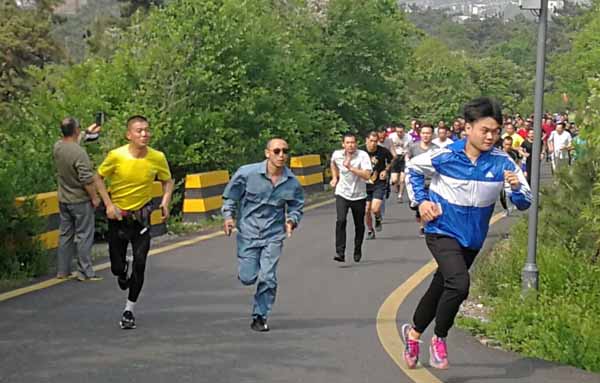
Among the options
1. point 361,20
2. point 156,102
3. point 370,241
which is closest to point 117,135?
point 156,102

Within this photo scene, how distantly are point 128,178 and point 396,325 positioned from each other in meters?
2.76

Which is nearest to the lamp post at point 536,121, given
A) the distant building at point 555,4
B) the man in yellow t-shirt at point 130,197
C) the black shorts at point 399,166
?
the distant building at point 555,4

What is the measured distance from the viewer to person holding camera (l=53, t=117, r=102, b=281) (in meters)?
12.6

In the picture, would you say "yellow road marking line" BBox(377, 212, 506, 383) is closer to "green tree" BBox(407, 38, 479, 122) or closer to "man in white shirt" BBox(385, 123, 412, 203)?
"man in white shirt" BBox(385, 123, 412, 203)

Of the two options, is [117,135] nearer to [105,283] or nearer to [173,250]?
[173,250]

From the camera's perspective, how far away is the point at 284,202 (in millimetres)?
10141

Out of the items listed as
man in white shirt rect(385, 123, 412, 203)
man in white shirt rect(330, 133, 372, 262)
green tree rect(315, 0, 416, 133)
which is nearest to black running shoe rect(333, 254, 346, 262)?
man in white shirt rect(330, 133, 372, 262)

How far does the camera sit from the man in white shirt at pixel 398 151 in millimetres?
23469

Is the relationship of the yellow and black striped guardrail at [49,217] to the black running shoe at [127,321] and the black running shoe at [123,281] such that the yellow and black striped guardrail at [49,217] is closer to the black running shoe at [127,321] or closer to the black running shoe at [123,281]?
the black running shoe at [123,281]

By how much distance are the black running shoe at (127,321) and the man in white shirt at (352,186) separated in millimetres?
5285

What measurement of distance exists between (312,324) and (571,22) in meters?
45.8

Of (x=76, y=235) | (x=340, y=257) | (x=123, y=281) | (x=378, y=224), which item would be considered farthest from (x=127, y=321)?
(x=378, y=224)

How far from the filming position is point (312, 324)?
1035cm

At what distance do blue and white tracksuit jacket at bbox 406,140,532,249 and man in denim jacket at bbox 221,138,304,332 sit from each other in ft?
6.91
